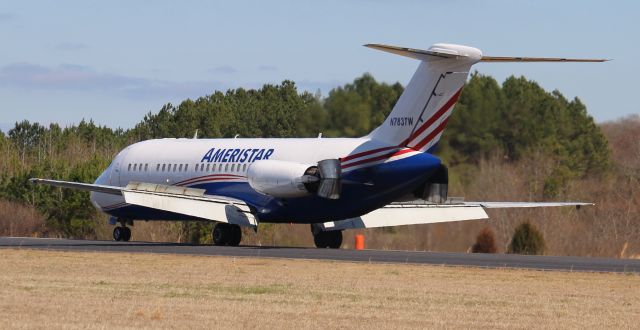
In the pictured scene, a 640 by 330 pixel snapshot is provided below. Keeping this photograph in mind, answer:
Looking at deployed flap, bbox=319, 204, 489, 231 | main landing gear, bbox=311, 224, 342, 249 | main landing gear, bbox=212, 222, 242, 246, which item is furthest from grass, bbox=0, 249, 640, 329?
main landing gear, bbox=212, 222, 242, 246

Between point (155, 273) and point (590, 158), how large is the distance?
3030 cm

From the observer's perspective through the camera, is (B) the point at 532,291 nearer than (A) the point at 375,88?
Yes

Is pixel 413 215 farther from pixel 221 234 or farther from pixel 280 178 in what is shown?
pixel 221 234

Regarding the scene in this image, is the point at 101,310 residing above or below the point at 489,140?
below

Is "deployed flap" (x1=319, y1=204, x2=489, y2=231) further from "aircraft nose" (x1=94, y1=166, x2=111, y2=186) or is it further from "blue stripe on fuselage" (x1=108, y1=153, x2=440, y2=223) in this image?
"aircraft nose" (x1=94, y1=166, x2=111, y2=186)

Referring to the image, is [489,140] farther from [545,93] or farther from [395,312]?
[395,312]

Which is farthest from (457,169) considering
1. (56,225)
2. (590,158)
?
(56,225)

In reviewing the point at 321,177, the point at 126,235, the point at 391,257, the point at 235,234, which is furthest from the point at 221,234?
the point at 391,257

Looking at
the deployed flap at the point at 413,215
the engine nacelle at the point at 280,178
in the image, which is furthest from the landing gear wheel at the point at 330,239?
the engine nacelle at the point at 280,178

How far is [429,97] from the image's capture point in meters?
37.8

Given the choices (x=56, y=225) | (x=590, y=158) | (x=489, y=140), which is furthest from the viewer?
(x=56, y=225)

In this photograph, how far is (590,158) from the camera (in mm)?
55375

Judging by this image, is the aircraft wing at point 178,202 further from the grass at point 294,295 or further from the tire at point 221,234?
the grass at point 294,295

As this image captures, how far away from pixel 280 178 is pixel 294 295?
55.5 feet
